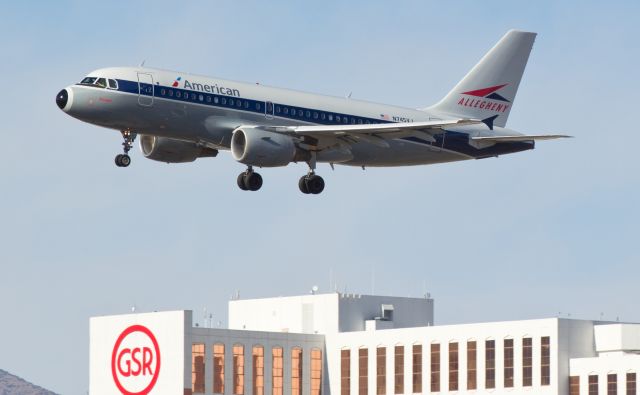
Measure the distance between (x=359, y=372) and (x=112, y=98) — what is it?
49.6 m

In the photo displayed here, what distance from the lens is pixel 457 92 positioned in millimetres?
112625

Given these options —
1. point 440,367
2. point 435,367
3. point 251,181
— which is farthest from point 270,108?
point 435,367

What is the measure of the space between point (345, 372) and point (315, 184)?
40.4 metres

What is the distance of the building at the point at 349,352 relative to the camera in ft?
406

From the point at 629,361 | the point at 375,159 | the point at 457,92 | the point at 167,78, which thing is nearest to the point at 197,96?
the point at 167,78

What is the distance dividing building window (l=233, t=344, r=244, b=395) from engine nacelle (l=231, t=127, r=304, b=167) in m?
44.3

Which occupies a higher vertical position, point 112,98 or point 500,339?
point 112,98

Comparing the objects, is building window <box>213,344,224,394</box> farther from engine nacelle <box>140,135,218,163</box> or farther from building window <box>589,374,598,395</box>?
engine nacelle <box>140,135,218,163</box>

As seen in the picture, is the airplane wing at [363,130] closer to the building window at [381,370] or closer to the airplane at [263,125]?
the airplane at [263,125]

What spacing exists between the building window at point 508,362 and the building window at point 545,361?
2963mm

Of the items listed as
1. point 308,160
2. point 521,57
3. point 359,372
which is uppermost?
point 521,57

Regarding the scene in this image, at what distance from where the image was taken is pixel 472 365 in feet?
426

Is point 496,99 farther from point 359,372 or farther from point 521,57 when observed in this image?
point 359,372

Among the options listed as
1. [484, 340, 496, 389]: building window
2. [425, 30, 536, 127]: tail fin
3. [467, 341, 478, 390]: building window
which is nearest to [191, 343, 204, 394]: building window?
[467, 341, 478, 390]: building window
